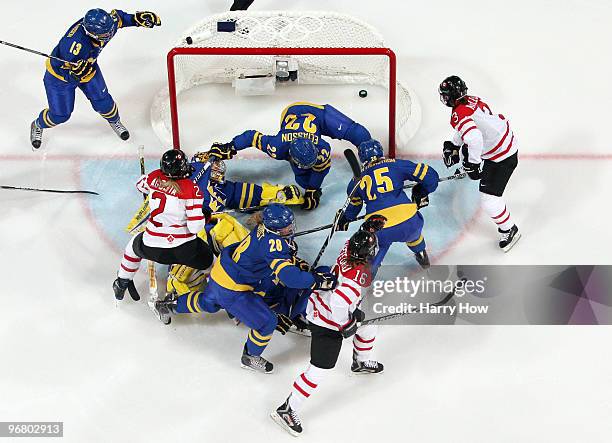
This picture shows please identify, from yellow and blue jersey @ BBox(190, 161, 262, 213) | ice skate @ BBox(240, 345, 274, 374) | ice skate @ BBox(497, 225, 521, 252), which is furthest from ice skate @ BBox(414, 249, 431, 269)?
ice skate @ BBox(240, 345, 274, 374)

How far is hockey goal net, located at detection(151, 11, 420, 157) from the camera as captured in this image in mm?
6473

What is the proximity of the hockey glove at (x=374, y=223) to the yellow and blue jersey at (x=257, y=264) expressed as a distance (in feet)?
1.23

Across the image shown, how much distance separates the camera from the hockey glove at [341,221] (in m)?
5.66

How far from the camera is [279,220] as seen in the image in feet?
16.4

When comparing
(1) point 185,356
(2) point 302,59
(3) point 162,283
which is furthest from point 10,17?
(1) point 185,356

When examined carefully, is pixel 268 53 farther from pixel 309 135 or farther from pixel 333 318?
pixel 333 318

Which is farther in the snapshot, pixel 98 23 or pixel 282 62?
pixel 282 62

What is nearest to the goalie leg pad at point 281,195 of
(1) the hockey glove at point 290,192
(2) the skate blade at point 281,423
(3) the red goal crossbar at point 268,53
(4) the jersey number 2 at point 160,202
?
(1) the hockey glove at point 290,192

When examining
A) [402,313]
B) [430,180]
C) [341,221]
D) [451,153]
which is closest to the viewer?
[402,313]

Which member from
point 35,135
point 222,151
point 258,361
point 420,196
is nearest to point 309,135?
point 222,151

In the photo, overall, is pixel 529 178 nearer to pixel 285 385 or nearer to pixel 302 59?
pixel 302 59

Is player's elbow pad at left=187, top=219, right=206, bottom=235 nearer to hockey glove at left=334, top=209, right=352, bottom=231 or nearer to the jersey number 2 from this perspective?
the jersey number 2

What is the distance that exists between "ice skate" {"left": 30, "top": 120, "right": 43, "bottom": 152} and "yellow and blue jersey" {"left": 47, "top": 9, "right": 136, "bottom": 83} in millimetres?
394

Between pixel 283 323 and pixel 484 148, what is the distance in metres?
1.33
